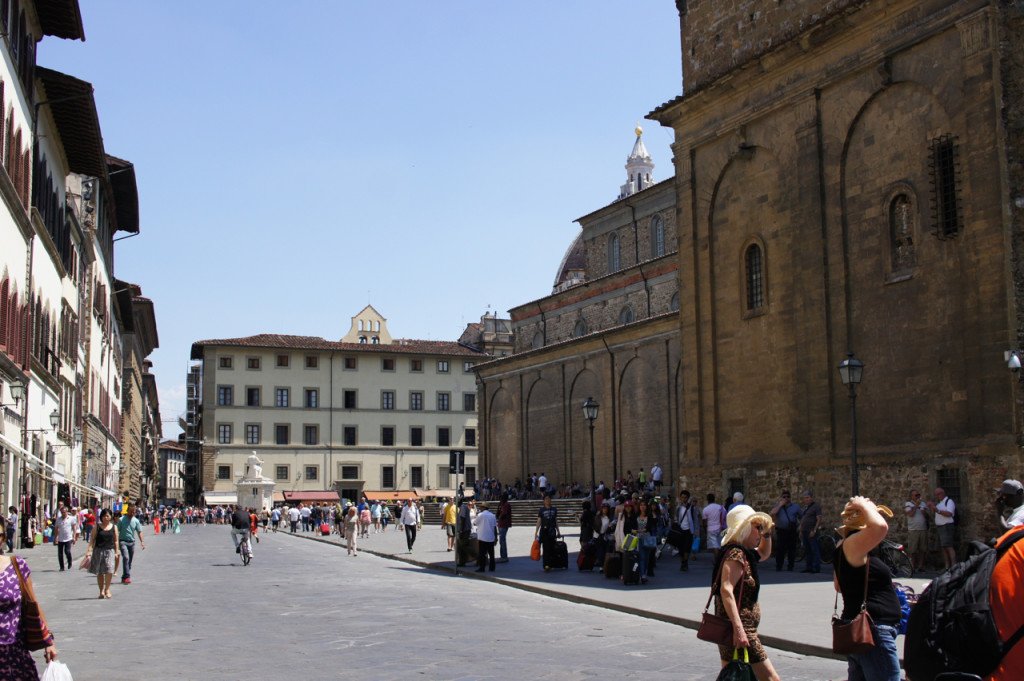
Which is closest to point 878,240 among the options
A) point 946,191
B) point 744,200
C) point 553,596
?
point 946,191

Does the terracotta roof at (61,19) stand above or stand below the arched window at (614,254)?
above

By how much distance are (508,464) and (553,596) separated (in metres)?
41.7

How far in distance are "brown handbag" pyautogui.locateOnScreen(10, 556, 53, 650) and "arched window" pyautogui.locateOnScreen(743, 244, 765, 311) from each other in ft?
70.9

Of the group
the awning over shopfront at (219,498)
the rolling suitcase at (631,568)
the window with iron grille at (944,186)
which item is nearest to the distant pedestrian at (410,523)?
the rolling suitcase at (631,568)

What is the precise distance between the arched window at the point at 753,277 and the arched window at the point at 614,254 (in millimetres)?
32128

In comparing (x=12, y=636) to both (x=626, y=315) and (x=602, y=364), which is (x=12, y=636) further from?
(x=626, y=315)

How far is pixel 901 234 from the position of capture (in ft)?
75.7

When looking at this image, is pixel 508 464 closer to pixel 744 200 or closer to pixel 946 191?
pixel 744 200

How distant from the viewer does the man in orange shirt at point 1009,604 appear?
4.38 m

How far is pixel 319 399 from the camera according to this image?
294 feet

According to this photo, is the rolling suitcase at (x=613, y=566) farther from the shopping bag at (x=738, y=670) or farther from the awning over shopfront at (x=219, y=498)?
the awning over shopfront at (x=219, y=498)

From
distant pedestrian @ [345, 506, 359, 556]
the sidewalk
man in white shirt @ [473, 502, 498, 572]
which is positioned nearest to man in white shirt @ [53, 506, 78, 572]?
the sidewalk

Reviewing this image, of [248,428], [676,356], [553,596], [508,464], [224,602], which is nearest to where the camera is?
[224,602]

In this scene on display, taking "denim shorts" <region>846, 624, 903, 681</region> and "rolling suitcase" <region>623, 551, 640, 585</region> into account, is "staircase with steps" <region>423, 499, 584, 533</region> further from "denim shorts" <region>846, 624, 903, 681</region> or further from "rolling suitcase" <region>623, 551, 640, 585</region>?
"denim shorts" <region>846, 624, 903, 681</region>
